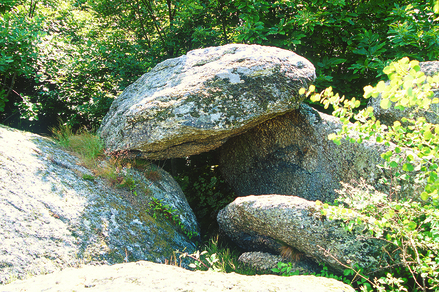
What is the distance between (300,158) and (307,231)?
190 centimetres

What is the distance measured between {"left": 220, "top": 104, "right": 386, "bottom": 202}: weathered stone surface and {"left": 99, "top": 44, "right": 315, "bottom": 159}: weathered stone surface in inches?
26.9

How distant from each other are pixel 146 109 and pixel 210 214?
2.98 meters

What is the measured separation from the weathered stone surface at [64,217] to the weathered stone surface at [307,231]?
52.5 inches

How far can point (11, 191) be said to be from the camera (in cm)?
363

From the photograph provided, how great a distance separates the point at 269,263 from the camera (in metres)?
3.84

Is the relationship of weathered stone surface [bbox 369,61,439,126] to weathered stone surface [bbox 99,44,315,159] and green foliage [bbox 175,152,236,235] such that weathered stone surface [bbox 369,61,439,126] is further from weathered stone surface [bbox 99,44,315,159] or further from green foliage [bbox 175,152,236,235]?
green foliage [bbox 175,152,236,235]

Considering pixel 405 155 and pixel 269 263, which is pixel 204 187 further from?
pixel 405 155

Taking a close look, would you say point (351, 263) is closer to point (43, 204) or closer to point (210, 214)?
point (210, 214)

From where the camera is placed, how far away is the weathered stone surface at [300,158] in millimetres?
4539

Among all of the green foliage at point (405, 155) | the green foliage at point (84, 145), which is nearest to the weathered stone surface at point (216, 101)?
the green foliage at point (84, 145)

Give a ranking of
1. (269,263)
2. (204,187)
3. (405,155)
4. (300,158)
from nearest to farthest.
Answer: (405,155) < (269,263) < (300,158) < (204,187)

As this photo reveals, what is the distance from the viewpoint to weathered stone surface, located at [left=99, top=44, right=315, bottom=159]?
14.8ft

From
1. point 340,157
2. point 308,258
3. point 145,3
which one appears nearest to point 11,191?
point 308,258

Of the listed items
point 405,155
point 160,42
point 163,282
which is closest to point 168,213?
point 163,282
